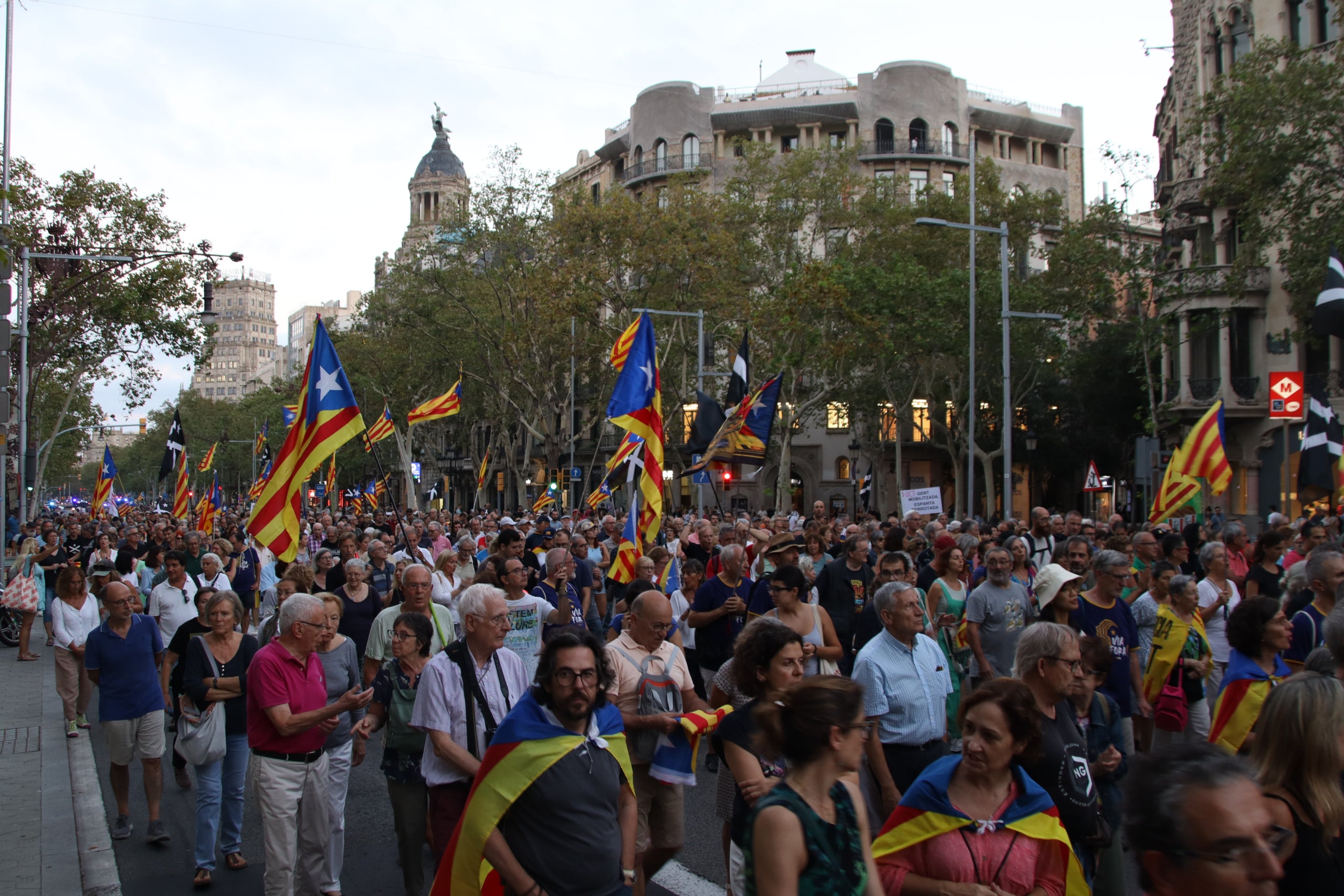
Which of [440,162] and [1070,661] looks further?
[440,162]

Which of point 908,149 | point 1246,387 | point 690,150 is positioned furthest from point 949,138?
point 1246,387

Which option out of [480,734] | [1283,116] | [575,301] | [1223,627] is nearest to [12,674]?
[480,734]

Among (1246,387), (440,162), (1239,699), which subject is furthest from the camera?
(440,162)

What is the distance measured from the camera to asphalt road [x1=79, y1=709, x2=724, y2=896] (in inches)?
250

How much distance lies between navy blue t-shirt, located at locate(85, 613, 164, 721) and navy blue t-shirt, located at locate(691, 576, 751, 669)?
3.56 meters

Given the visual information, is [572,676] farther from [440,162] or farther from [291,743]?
[440,162]

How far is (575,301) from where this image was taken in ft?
114

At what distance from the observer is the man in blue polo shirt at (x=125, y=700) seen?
7398 mm

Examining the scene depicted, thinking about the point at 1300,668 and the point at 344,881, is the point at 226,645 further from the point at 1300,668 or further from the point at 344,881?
the point at 1300,668

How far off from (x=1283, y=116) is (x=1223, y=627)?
19.6 metres

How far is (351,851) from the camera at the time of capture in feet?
23.0

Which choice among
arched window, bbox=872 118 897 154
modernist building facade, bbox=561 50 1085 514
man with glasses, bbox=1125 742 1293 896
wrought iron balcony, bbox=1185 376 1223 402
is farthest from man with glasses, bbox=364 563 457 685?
arched window, bbox=872 118 897 154

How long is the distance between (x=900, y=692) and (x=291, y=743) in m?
2.95

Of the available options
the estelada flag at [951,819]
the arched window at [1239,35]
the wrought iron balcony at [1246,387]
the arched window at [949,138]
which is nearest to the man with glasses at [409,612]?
the estelada flag at [951,819]
